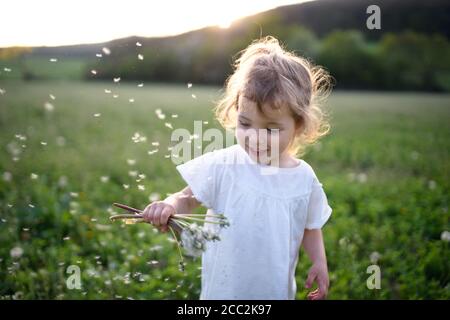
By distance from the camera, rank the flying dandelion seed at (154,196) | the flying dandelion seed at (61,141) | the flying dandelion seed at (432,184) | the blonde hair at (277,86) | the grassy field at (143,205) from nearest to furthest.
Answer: the blonde hair at (277,86)
the grassy field at (143,205)
the flying dandelion seed at (154,196)
the flying dandelion seed at (432,184)
the flying dandelion seed at (61,141)

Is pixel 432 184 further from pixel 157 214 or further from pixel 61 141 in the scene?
pixel 61 141

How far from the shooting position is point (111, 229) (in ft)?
12.3

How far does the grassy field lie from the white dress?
1.19 ft

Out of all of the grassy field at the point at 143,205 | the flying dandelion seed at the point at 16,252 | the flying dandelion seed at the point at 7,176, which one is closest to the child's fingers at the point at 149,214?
the grassy field at the point at 143,205

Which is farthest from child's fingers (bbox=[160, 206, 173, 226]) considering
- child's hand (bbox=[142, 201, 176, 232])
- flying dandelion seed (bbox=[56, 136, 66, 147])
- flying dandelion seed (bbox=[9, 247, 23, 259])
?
flying dandelion seed (bbox=[56, 136, 66, 147])

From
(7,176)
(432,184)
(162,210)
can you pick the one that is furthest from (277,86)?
(432,184)

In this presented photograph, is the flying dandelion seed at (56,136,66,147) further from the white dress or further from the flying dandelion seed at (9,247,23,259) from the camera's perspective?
the white dress

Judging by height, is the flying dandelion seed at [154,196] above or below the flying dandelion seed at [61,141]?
below

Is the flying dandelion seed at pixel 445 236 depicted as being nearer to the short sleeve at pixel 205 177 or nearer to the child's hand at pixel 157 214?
the short sleeve at pixel 205 177

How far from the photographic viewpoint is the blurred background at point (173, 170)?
320 centimetres

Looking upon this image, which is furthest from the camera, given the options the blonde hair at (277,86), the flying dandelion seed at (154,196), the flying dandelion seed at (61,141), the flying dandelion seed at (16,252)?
the flying dandelion seed at (61,141)

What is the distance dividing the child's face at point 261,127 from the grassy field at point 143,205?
1.43 feet

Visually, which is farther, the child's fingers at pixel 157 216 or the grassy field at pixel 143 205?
the grassy field at pixel 143 205

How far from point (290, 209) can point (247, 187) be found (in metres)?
0.18
